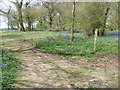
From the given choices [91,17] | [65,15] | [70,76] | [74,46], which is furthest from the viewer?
[65,15]

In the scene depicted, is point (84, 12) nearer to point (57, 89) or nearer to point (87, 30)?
point (87, 30)

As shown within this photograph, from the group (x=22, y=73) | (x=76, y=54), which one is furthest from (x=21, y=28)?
(x=22, y=73)

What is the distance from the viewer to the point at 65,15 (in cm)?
2503

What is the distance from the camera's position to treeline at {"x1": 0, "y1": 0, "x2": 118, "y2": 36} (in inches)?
634

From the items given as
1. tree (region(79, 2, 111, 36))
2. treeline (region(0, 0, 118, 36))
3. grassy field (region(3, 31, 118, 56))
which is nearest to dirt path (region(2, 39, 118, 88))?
grassy field (region(3, 31, 118, 56))

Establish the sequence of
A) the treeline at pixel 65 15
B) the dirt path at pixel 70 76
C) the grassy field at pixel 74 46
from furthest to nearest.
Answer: the treeline at pixel 65 15
the grassy field at pixel 74 46
the dirt path at pixel 70 76

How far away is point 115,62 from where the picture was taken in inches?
257

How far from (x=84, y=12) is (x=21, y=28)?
13900 millimetres

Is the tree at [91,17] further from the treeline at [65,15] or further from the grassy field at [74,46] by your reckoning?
the grassy field at [74,46]

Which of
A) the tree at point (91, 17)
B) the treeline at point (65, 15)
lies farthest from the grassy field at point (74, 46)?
the tree at point (91, 17)

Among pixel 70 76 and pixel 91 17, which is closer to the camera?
pixel 70 76

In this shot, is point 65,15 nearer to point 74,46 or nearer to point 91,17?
point 91,17

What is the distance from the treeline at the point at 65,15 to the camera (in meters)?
16.1

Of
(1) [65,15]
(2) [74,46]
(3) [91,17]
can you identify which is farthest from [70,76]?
(1) [65,15]
